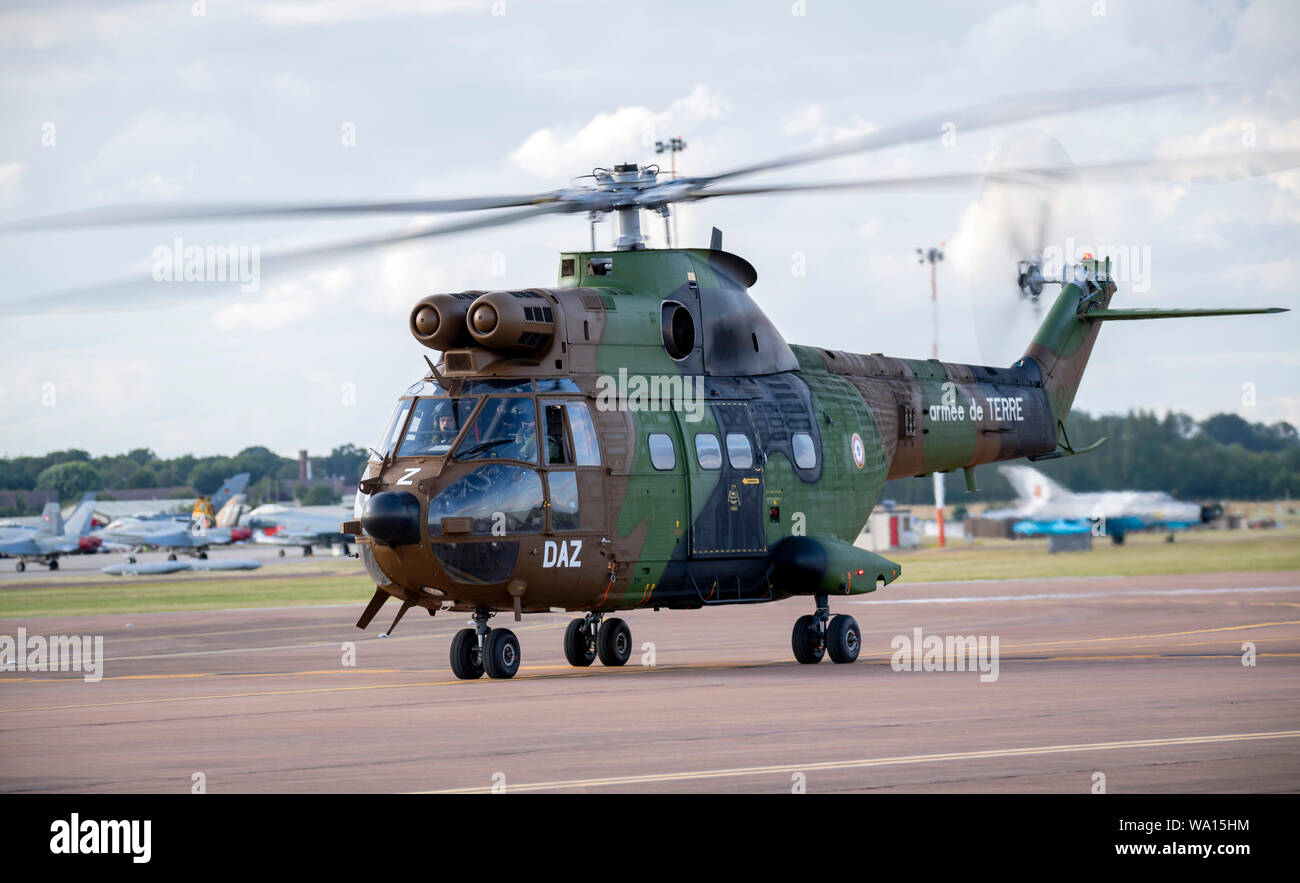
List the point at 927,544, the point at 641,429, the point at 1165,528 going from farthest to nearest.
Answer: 1. the point at 927,544
2. the point at 1165,528
3. the point at 641,429

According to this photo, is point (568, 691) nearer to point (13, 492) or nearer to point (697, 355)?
point (697, 355)

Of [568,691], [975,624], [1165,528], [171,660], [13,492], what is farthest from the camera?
[13,492]

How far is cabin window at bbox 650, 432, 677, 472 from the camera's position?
65.0 feet

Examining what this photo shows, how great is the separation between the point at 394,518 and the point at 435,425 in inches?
56.1

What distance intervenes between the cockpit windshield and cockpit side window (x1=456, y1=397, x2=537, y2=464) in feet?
0.58

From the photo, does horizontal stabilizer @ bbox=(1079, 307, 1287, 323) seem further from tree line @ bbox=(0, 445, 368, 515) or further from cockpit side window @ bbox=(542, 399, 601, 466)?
tree line @ bbox=(0, 445, 368, 515)

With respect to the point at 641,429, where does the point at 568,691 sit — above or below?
below

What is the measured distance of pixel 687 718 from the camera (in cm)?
1477

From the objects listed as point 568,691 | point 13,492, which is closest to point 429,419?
point 568,691

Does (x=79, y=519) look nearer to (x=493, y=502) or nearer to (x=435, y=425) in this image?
(x=435, y=425)

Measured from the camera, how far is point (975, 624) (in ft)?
99.0

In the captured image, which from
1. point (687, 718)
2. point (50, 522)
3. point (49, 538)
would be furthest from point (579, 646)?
point (50, 522)
